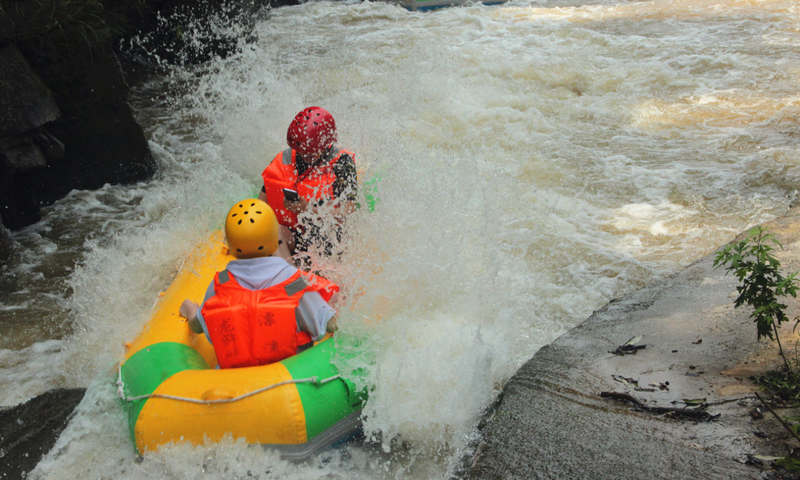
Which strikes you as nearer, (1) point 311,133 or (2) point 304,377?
(2) point 304,377

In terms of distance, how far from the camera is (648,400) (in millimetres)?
2312

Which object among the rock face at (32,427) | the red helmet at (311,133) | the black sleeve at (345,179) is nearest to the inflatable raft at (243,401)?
the rock face at (32,427)

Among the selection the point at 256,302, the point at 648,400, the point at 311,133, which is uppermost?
the point at 311,133

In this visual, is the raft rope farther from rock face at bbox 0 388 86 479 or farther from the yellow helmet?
the yellow helmet

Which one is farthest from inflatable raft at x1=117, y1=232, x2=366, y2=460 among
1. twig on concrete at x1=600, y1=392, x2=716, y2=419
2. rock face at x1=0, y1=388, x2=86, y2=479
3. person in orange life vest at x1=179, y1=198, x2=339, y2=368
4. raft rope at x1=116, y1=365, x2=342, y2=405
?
twig on concrete at x1=600, y1=392, x2=716, y2=419

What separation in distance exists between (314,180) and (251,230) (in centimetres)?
106

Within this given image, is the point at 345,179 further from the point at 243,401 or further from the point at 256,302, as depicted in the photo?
the point at 243,401

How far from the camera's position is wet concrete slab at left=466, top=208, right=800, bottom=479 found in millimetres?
1978

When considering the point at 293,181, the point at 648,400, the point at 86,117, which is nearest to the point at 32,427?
the point at 293,181

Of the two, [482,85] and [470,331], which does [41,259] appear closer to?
[470,331]

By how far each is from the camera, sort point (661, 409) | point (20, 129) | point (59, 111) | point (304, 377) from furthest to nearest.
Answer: point (59, 111) → point (20, 129) → point (304, 377) → point (661, 409)

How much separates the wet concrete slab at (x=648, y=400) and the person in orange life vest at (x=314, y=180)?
62.8 inches

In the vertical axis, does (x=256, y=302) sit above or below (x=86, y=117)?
below

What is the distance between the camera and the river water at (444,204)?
9.09 feet
